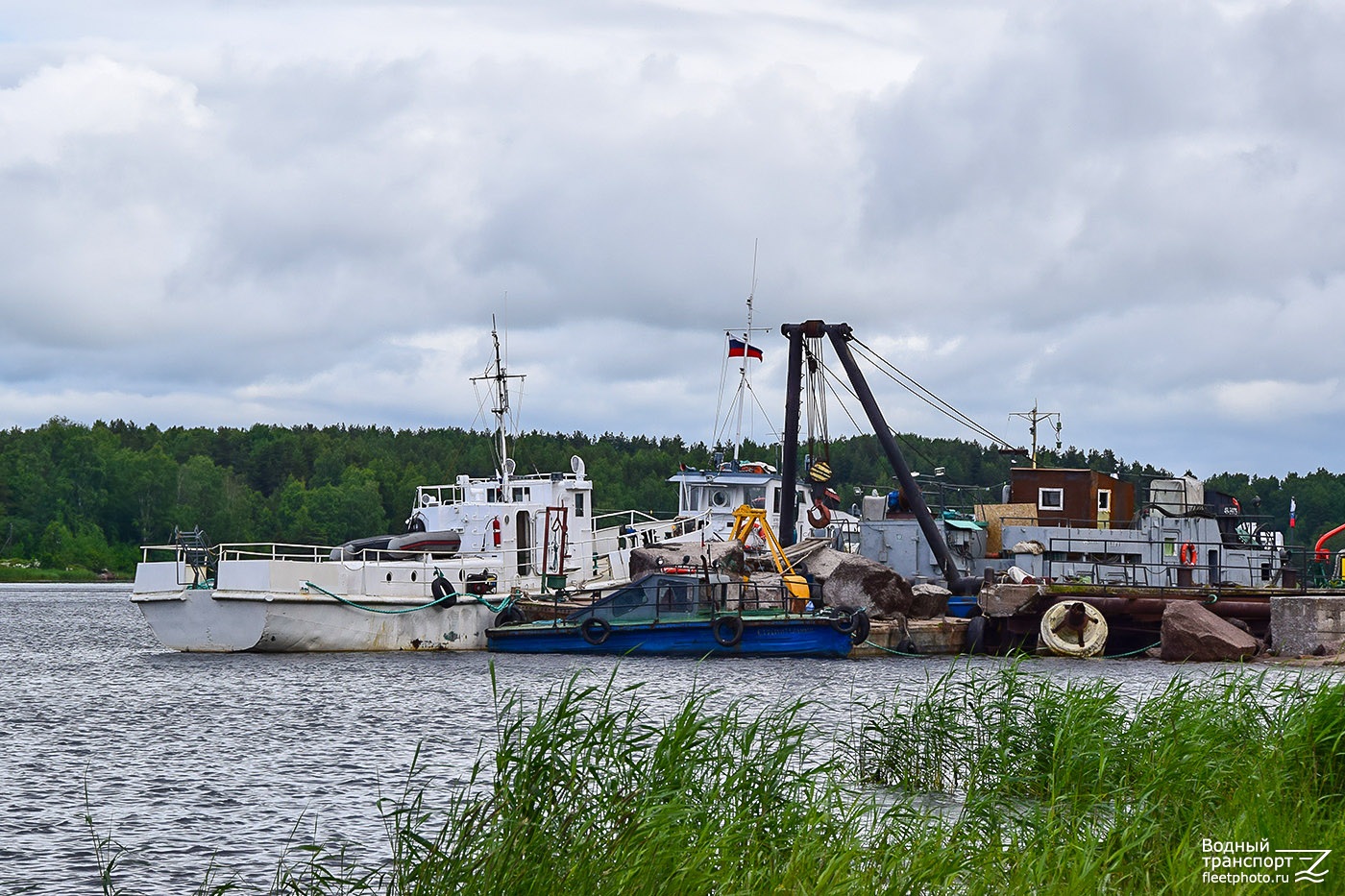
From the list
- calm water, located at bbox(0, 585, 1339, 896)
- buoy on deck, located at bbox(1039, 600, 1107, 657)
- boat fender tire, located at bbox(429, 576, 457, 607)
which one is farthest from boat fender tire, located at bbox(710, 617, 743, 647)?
buoy on deck, located at bbox(1039, 600, 1107, 657)

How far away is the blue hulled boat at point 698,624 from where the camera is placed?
34.7m

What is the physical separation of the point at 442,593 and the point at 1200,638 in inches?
731

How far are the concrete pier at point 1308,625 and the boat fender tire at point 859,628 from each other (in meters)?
9.27

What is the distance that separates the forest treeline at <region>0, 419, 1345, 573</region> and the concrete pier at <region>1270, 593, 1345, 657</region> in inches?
3178

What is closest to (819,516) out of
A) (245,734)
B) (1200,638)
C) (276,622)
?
(1200,638)

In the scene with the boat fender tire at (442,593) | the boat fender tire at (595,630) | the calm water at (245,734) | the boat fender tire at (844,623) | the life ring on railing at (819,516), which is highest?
the life ring on railing at (819,516)

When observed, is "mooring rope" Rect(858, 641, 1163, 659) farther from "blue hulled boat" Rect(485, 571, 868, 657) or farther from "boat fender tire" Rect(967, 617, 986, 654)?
"boat fender tire" Rect(967, 617, 986, 654)

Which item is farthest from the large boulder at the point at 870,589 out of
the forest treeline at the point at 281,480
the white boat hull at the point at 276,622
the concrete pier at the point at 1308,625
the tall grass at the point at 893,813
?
the forest treeline at the point at 281,480

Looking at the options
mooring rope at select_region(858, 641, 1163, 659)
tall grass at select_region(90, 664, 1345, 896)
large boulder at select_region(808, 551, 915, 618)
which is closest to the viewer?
tall grass at select_region(90, 664, 1345, 896)

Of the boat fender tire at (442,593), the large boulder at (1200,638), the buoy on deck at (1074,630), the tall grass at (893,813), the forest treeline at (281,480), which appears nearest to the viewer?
the tall grass at (893,813)

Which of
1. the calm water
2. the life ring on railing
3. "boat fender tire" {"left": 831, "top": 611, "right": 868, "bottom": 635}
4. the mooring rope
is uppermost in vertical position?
the life ring on railing

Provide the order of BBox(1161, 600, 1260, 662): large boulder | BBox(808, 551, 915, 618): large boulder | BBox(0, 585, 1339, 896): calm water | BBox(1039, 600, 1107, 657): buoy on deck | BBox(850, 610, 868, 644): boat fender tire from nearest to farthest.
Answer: BBox(0, 585, 1339, 896): calm water, BBox(1161, 600, 1260, 662): large boulder, BBox(850, 610, 868, 644): boat fender tire, BBox(1039, 600, 1107, 657): buoy on deck, BBox(808, 551, 915, 618): large boulder

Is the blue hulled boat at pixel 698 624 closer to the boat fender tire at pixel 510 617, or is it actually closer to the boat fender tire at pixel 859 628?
the boat fender tire at pixel 859 628

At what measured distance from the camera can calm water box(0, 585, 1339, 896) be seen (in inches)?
579
